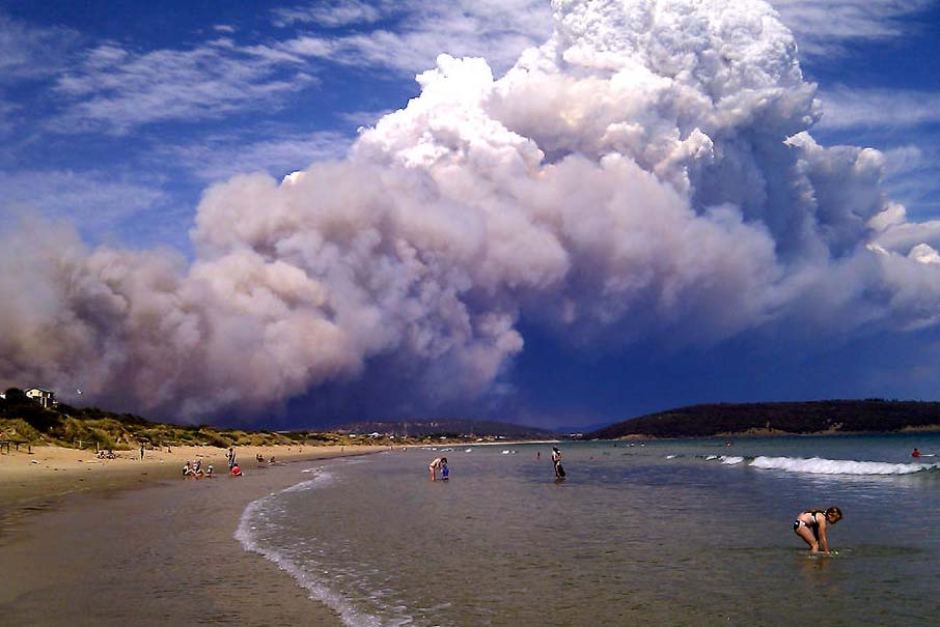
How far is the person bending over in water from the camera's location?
18438 millimetres

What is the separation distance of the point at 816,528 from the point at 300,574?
470 inches

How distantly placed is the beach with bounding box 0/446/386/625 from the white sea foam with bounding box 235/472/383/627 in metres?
0.23

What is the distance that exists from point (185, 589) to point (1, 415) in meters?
65.8

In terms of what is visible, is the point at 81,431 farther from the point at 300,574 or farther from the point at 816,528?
the point at 816,528

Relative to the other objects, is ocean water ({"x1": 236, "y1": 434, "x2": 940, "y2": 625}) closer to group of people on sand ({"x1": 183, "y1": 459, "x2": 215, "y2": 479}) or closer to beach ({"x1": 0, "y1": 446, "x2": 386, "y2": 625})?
beach ({"x1": 0, "y1": 446, "x2": 386, "y2": 625})

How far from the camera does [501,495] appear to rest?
1481 inches

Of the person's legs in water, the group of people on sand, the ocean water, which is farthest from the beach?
the group of people on sand

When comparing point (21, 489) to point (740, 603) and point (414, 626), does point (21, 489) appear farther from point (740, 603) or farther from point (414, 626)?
point (740, 603)

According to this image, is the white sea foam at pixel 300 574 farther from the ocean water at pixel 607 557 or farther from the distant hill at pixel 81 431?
the distant hill at pixel 81 431

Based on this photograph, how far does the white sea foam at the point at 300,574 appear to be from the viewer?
12.7 m

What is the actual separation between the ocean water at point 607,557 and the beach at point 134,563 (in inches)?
36.3

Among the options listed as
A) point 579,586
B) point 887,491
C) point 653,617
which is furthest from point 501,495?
point 653,617

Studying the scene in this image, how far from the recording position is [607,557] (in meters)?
18.3

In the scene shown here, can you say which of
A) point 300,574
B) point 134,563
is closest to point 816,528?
point 300,574
